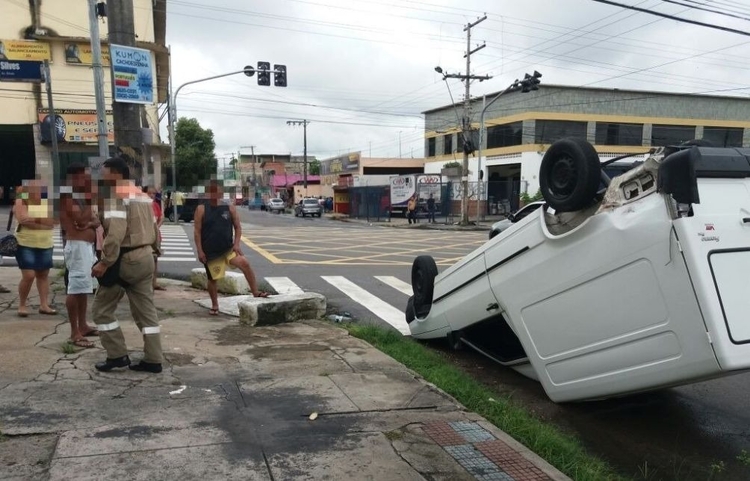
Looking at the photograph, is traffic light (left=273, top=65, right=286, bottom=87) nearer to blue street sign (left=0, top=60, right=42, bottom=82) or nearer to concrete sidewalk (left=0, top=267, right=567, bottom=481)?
blue street sign (left=0, top=60, right=42, bottom=82)

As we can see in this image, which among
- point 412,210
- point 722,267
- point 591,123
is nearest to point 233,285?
point 722,267

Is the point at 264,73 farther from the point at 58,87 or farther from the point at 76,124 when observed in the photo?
the point at 58,87

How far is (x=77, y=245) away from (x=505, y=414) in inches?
162

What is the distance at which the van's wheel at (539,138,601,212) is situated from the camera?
3635 mm

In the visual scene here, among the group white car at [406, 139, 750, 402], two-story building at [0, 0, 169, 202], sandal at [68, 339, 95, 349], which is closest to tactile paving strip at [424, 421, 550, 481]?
white car at [406, 139, 750, 402]

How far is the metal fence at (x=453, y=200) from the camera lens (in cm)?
3631

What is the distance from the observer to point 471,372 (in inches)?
213

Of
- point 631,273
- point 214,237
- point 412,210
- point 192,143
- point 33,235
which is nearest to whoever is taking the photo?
point 631,273

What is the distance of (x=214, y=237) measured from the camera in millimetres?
7105

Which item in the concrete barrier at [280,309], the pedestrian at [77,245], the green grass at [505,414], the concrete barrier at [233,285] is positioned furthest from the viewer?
the concrete barrier at [233,285]

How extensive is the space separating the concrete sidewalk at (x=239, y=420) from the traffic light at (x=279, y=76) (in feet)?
60.4

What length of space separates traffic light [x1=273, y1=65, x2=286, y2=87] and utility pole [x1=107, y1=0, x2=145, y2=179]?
1497cm

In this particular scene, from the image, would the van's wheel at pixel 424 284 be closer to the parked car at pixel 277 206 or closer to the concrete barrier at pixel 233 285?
the concrete barrier at pixel 233 285

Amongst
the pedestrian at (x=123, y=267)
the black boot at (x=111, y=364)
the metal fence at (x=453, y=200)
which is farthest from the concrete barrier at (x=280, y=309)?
the metal fence at (x=453, y=200)
